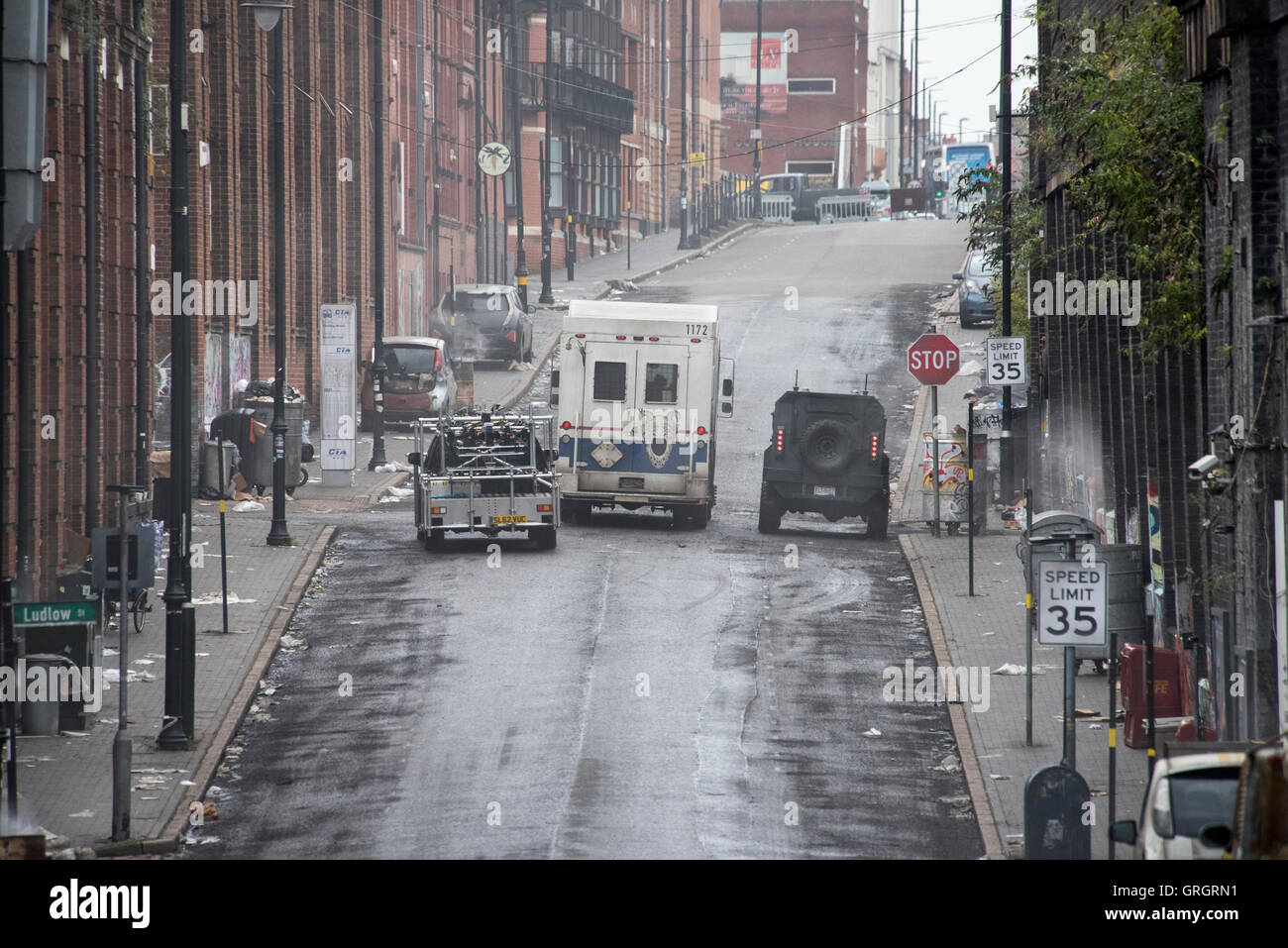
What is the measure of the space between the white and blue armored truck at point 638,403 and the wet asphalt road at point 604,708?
985 mm

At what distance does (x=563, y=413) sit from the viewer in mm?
28547

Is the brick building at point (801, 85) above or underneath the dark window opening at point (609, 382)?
above

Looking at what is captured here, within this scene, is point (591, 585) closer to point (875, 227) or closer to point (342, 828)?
point (342, 828)

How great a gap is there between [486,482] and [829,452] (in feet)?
17.7

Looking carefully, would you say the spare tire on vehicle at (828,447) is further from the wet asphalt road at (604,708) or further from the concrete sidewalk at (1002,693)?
the concrete sidewalk at (1002,693)

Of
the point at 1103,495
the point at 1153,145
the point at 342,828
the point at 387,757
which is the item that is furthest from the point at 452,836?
the point at 1103,495

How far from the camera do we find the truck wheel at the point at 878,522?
1137 inches

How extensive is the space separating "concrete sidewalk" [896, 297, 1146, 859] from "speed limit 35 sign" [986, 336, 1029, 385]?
99.9 inches

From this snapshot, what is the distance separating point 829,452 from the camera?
28516 mm

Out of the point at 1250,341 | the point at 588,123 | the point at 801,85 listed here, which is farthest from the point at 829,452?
the point at 801,85

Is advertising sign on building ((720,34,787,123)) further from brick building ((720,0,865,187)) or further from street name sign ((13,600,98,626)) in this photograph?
street name sign ((13,600,98,626))

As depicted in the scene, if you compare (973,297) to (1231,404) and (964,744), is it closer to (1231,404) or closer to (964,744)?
(964,744)

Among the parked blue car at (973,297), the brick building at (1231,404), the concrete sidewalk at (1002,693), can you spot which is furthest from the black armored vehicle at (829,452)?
the parked blue car at (973,297)
